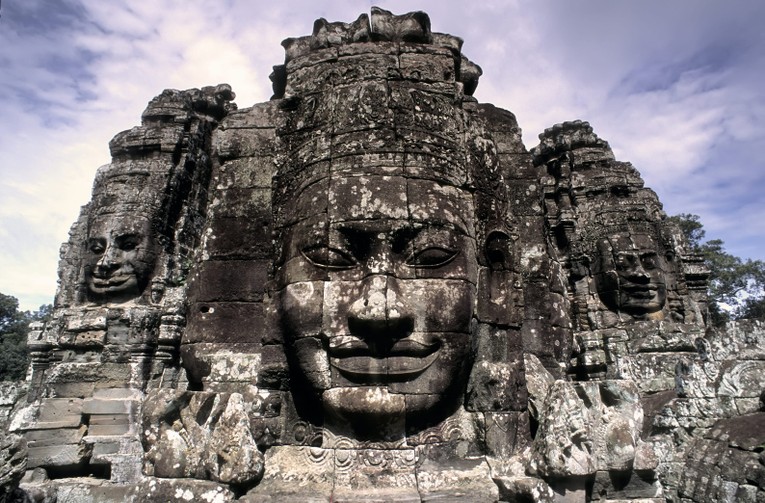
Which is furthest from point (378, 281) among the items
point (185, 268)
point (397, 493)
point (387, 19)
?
point (185, 268)

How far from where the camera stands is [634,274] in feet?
37.0

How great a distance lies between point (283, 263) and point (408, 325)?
1.06 m

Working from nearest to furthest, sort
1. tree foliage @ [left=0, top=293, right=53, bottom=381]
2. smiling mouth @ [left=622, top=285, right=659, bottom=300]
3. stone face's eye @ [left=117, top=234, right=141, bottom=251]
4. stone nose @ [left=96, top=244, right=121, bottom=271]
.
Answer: stone nose @ [left=96, top=244, right=121, bottom=271]
stone face's eye @ [left=117, top=234, right=141, bottom=251]
smiling mouth @ [left=622, top=285, right=659, bottom=300]
tree foliage @ [left=0, top=293, right=53, bottom=381]

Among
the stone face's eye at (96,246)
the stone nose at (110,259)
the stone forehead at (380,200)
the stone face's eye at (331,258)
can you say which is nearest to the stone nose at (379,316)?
the stone face's eye at (331,258)

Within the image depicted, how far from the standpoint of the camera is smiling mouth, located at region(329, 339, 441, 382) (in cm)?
300

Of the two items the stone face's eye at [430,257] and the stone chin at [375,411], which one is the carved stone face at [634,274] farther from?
the stone chin at [375,411]

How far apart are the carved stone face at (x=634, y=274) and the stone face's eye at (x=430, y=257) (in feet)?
32.0

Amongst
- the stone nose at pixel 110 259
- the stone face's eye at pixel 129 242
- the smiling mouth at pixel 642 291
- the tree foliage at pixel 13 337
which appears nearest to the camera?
the stone nose at pixel 110 259

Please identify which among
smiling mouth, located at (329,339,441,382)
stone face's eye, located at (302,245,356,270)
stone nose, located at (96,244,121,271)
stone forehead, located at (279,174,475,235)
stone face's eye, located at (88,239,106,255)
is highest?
stone face's eye, located at (88,239,106,255)

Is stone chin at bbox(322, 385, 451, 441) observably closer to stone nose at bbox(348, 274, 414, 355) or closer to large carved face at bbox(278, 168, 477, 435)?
large carved face at bbox(278, 168, 477, 435)

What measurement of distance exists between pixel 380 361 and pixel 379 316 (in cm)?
31

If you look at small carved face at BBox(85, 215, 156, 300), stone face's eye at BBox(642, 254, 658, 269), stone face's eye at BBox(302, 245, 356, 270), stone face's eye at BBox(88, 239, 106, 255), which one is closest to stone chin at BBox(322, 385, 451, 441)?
stone face's eye at BBox(302, 245, 356, 270)

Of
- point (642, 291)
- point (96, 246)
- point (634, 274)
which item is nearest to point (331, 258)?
point (96, 246)

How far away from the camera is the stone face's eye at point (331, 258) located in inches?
126
